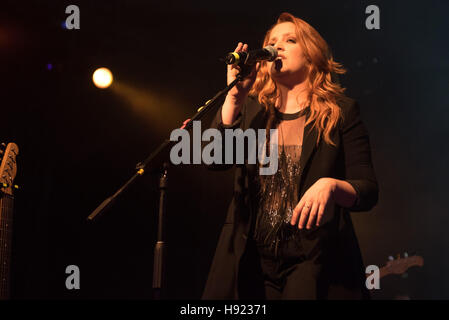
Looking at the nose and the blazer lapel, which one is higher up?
the nose

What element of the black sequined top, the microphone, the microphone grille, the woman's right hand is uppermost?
the microphone grille

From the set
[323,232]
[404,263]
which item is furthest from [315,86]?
[404,263]

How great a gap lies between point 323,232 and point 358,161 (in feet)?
0.97

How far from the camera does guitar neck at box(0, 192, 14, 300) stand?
2.32 meters

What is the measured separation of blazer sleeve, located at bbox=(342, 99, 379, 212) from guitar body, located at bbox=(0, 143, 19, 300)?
167 cm

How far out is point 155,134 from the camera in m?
3.27

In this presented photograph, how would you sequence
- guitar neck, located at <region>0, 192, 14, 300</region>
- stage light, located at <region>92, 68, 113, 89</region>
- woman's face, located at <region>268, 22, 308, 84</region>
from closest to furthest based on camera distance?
woman's face, located at <region>268, 22, 308, 84</region>
guitar neck, located at <region>0, 192, 14, 300</region>
stage light, located at <region>92, 68, 113, 89</region>

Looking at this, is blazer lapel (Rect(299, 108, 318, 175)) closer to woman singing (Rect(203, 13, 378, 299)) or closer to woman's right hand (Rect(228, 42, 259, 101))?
woman singing (Rect(203, 13, 378, 299))

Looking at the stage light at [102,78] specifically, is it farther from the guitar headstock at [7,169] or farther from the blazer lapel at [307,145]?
the blazer lapel at [307,145]

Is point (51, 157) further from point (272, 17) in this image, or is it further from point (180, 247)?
point (272, 17)

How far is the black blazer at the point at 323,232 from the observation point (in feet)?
5.30

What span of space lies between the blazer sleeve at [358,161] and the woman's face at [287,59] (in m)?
0.24

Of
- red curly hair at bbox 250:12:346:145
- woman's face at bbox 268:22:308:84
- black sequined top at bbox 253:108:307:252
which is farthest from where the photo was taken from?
woman's face at bbox 268:22:308:84

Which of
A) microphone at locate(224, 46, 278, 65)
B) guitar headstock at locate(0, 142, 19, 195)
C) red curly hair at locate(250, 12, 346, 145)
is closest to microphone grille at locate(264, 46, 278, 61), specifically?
microphone at locate(224, 46, 278, 65)
